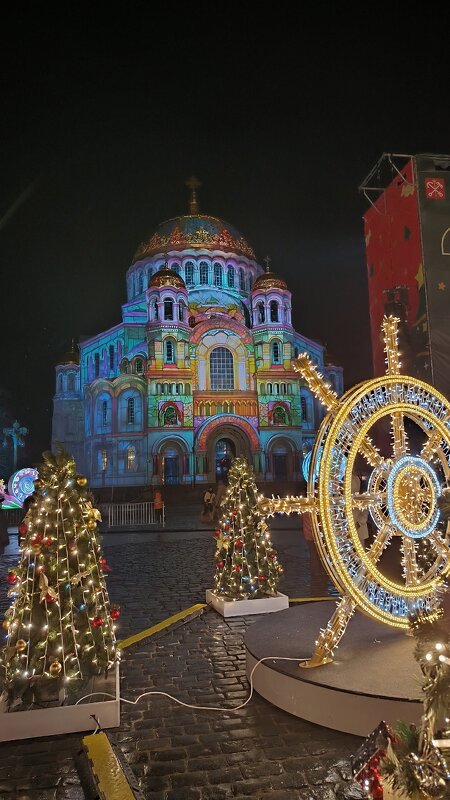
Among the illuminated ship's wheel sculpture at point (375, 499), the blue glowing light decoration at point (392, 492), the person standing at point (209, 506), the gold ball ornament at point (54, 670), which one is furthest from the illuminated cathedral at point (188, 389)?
the gold ball ornament at point (54, 670)

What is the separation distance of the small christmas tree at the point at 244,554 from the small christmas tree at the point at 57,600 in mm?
2912

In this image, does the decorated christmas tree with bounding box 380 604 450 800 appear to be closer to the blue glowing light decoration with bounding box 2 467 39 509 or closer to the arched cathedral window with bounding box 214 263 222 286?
the blue glowing light decoration with bounding box 2 467 39 509

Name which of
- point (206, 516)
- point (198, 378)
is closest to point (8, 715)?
point (206, 516)

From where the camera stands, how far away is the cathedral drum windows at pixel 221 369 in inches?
1719

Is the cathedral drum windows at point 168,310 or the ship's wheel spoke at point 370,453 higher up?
the cathedral drum windows at point 168,310

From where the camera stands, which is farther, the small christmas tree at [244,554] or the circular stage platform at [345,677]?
the small christmas tree at [244,554]

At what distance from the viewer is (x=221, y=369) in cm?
4397

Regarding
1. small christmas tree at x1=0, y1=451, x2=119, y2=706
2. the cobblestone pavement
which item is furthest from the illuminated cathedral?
small christmas tree at x1=0, y1=451, x2=119, y2=706

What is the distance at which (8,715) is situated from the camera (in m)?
4.34

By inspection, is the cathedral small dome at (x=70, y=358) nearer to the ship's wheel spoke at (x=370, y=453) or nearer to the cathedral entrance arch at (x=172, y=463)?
the cathedral entrance arch at (x=172, y=463)

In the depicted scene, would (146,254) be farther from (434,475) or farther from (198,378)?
(434,475)

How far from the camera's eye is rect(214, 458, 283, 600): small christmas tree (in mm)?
7844

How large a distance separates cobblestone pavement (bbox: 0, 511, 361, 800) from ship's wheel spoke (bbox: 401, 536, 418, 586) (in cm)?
149

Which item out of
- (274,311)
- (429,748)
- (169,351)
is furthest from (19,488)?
(274,311)
